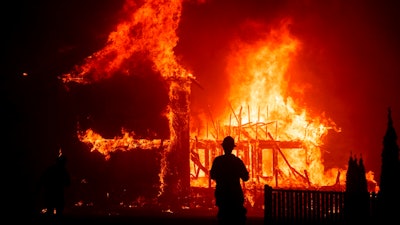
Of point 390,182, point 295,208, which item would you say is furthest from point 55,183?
point 390,182

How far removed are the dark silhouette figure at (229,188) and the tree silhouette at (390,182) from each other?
513 centimetres

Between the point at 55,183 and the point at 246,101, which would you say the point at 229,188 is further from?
the point at 246,101

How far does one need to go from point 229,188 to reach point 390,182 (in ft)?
22.9

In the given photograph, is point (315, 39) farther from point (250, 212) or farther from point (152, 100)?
point (250, 212)

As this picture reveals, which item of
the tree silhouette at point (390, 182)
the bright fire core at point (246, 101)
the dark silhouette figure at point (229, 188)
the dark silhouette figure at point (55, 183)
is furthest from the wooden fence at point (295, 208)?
the bright fire core at point (246, 101)

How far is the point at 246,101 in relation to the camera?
105 feet

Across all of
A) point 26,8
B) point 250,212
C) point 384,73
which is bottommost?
point 250,212

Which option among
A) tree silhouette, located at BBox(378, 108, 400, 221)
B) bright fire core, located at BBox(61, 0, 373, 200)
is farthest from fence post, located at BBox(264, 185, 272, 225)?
bright fire core, located at BBox(61, 0, 373, 200)

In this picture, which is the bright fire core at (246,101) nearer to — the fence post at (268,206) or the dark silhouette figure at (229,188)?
the fence post at (268,206)

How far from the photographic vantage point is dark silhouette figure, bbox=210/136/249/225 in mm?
9203

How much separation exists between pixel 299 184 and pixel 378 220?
1441 centimetres

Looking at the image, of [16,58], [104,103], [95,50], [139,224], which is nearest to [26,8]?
[16,58]

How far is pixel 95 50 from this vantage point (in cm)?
3080

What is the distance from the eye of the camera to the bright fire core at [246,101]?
1046 inches
